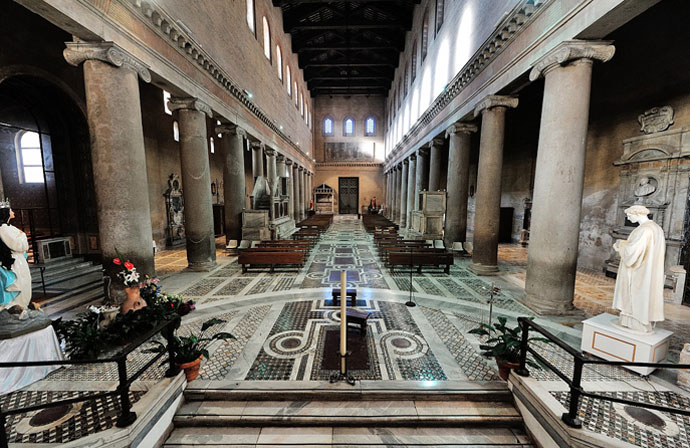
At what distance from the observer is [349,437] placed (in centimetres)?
316

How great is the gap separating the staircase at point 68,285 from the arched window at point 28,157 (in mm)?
5000

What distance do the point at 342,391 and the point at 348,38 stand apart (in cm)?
2610

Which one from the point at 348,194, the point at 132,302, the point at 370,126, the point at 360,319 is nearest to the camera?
the point at 132,302

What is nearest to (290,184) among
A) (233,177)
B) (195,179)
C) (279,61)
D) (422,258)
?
(279,61)

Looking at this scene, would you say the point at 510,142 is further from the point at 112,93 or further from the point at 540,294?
the point at 112,93

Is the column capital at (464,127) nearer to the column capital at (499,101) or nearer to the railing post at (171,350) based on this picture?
the column capital at (499,101)

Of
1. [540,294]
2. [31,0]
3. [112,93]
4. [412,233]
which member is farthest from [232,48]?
[540,294]

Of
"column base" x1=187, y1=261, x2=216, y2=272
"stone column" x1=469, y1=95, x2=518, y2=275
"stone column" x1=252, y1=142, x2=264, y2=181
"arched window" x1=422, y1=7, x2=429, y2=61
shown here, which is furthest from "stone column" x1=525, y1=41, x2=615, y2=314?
"stone column" x1=252, y1=142, x2=264, y2=181

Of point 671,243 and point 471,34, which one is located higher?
point 471,34

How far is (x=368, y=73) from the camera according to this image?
29844 millimetres

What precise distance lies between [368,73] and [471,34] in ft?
74.8

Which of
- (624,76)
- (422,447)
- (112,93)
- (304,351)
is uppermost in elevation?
(624,76)

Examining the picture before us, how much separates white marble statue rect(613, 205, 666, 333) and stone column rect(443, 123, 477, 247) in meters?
6.97

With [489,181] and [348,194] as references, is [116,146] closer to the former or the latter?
[489,181]
